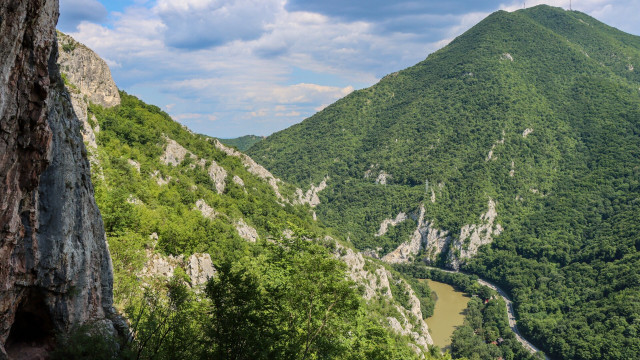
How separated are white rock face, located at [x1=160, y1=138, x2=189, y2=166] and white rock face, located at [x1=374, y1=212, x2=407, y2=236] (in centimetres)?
9936

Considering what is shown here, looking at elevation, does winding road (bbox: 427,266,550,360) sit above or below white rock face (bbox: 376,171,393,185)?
below

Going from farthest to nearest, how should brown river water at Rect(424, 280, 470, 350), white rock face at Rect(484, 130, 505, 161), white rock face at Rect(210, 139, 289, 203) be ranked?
white rock face at Rect(484, 130, 505, 161) → brown river water at Rect(424, 280, 470, 350) → white rock face at Rect(210, 139, 289, 203)

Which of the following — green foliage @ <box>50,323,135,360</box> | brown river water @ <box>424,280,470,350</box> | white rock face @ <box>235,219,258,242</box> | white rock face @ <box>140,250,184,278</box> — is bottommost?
brown river water @ <box>424,280,470,350</box>

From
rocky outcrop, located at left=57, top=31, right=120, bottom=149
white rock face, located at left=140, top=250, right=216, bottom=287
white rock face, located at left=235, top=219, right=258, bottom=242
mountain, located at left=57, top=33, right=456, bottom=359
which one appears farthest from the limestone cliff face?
rocky outcrop, located at left=57, top=31, right=120, bottom=149

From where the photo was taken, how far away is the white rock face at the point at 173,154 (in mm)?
46537

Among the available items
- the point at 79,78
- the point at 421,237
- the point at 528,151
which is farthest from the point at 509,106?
the point at 79,78

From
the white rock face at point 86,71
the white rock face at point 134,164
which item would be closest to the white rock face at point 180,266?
the white rock face at point 134,164

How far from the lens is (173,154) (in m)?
48.6

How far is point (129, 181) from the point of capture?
1256 inches

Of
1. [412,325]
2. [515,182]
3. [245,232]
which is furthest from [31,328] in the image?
[515,182]

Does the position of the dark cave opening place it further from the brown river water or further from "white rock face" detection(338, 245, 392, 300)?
the brown river water

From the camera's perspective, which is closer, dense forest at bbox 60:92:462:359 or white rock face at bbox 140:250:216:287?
dense forest at bbox 60:92:462:359

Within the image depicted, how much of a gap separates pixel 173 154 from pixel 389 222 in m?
105

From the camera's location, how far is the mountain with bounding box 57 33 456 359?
12781mm
